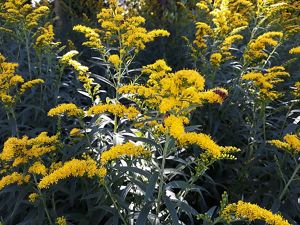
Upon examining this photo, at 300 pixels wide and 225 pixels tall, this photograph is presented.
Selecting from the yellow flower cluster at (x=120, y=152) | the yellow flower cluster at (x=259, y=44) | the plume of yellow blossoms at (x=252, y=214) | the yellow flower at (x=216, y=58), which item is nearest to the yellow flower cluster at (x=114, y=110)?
the yellow flower cluster at (x=120, y=152)

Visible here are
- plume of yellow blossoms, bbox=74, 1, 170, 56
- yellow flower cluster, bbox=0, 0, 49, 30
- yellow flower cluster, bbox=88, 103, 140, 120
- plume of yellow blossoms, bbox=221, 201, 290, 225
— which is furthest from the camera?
yellow flower cluster, bbox=0, 0, 49, 30

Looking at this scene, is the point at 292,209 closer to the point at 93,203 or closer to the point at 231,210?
the point at 231,210

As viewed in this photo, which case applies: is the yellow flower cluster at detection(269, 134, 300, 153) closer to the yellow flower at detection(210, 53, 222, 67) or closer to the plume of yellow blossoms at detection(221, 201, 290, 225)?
the plume of yellow blossoms at detection(221, 201, 290, 225)

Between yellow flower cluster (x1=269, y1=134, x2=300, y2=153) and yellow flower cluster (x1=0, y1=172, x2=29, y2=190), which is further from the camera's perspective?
yellow flower cluster (x1=269, y1=134, x2=300, y2=153)

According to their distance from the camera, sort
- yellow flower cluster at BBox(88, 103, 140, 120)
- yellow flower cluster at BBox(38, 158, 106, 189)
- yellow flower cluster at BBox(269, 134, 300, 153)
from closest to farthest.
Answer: yellow flower cluster at BBox(38, 158, 106, 189), yellow flower cluster at BBox(269, 134, 300, 153), yellow flower cluster at BBox(88, 103, 140, 120)

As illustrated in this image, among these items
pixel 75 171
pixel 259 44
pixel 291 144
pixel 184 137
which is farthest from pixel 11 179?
pixel 259 44

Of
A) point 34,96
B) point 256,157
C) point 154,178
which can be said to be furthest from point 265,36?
point 34,96

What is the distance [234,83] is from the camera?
159 inches

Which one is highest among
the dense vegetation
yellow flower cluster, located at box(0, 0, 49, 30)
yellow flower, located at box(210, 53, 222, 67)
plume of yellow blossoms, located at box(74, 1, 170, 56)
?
yellow flower cluster, located at box(0, 0, 49, 30)

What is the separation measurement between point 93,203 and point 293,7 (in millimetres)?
4197

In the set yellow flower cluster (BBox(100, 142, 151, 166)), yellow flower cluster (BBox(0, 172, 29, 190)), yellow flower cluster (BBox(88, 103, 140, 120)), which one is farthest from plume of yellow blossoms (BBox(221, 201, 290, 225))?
yellow flower cluster (BBox(0, 172, 29, 190))

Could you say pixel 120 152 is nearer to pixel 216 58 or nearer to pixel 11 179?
pixel 11 179

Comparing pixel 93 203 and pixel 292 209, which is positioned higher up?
pixel 93 203

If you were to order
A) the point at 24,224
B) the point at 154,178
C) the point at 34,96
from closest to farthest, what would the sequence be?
the point at 154,178 < the point at 24,224 < the point at 34,96
